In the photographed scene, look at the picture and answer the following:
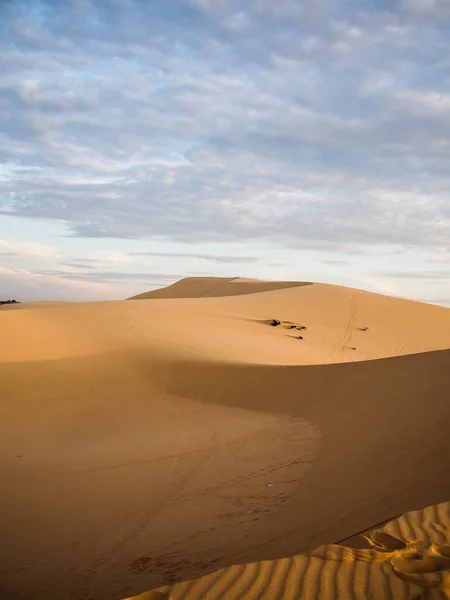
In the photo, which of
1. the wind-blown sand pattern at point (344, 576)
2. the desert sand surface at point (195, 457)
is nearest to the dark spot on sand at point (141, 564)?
the desert sand surface at point (195, 457)

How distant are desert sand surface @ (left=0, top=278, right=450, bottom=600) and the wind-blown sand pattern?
2 cm

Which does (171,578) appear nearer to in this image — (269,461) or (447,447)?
(269,461)

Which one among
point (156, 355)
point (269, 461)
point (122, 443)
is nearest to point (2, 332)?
point (156, 355)

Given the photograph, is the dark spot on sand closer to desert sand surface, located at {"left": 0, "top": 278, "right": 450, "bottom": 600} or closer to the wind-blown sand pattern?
desert sand surface, located at {"left": 0, "top": 278, "right": 450, "bottom": 600}

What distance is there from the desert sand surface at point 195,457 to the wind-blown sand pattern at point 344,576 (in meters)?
0.02

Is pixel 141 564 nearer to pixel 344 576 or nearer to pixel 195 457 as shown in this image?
pixel 344 576

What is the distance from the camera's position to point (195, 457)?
27.1 feet

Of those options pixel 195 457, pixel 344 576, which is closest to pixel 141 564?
pixel 344 576

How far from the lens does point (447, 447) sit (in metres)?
7.08

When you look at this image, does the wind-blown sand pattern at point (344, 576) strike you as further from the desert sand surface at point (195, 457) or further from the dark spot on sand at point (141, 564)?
the dark spot on sand at point (141, 564)

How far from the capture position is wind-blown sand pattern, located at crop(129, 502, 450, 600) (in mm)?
3580

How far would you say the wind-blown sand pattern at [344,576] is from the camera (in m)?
3.58

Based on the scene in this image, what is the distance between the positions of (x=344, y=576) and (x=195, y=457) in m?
4.68

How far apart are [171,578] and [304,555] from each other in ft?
4.08
